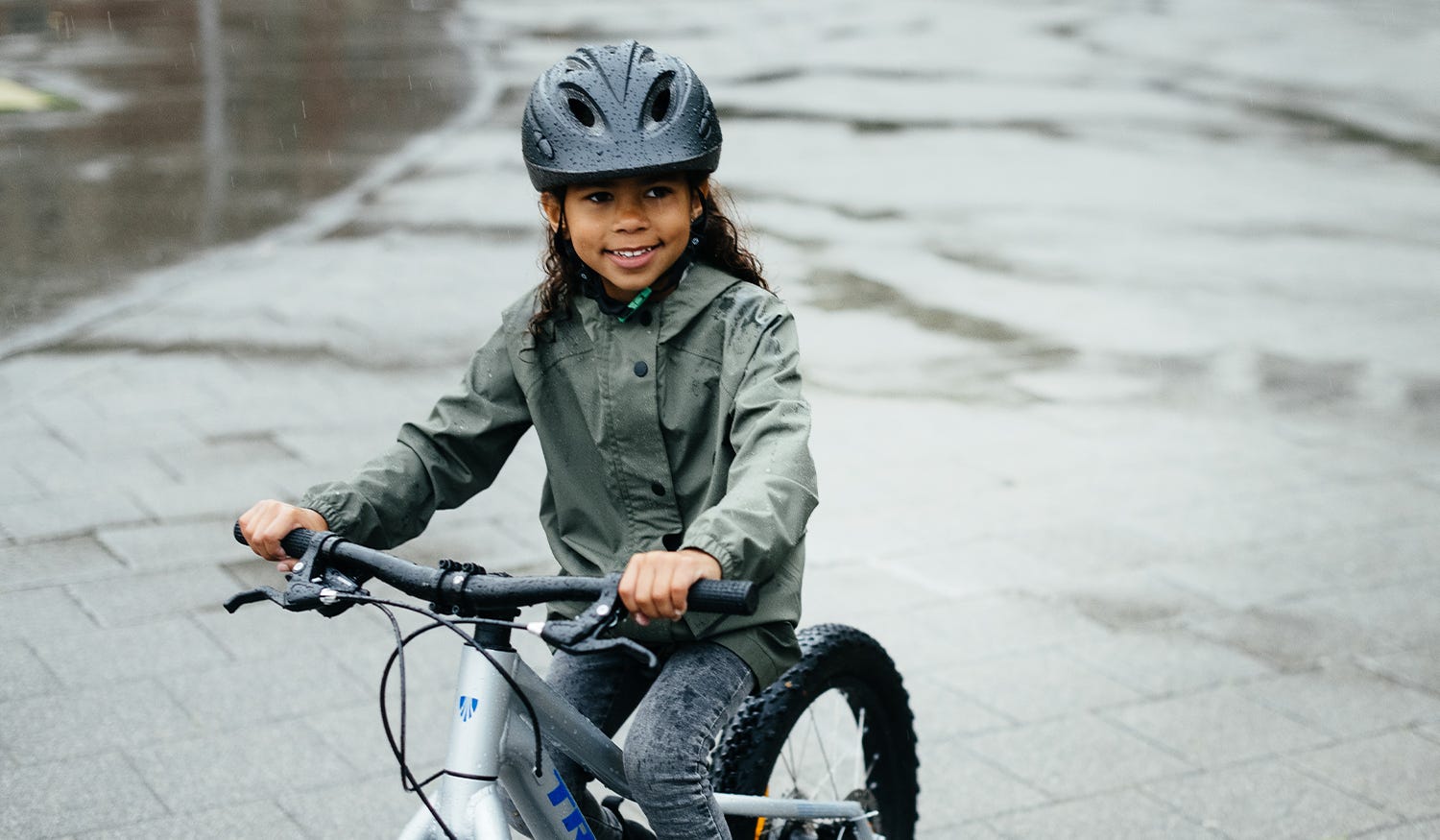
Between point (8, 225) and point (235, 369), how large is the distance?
3.85 meters

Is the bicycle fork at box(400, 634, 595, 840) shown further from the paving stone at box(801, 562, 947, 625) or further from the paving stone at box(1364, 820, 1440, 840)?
the paving stone at box(801, 562, 947, 625)

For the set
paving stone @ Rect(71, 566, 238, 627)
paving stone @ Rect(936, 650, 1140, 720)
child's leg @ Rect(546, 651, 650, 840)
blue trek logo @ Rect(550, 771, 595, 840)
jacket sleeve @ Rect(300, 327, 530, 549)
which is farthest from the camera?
paving stone @ Rect(71, 566, 238, 627)

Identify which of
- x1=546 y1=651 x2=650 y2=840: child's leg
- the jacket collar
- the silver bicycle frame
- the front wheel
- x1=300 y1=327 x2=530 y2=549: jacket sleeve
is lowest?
the front wheel

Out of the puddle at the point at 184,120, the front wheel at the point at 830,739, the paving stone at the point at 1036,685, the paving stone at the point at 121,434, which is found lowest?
the puddle at the point at 184,120

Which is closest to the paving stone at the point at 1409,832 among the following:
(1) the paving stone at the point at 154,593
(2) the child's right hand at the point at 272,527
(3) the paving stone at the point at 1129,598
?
(3) the paving stone at the point at 1129,598

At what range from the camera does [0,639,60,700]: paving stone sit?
460 cm

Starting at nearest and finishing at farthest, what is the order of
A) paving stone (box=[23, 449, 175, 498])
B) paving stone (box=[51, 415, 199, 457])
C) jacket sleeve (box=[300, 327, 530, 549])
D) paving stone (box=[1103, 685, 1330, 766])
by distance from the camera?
jacket sleeve (box=[300, 327, 530, 549]) → paving stone (box=[1103, 685, 1330, 766]) → paving stone (box=[23, 449, 175, 498]) → paving stone (box=[51, 415, 199, 457])

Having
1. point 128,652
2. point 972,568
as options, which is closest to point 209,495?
point 128,652

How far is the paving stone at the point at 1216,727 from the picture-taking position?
455 centimetres

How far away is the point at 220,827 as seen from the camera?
13.0ft

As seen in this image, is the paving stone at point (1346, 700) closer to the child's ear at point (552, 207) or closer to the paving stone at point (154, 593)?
the child's ear at point (552, 207)

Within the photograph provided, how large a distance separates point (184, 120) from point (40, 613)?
11111 millimetres

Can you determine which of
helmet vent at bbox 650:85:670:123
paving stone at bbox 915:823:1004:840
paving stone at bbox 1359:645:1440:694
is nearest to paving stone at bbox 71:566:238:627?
paving stone at bbox 915:823:1004:840

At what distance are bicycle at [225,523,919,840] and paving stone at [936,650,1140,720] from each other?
1.29 m
